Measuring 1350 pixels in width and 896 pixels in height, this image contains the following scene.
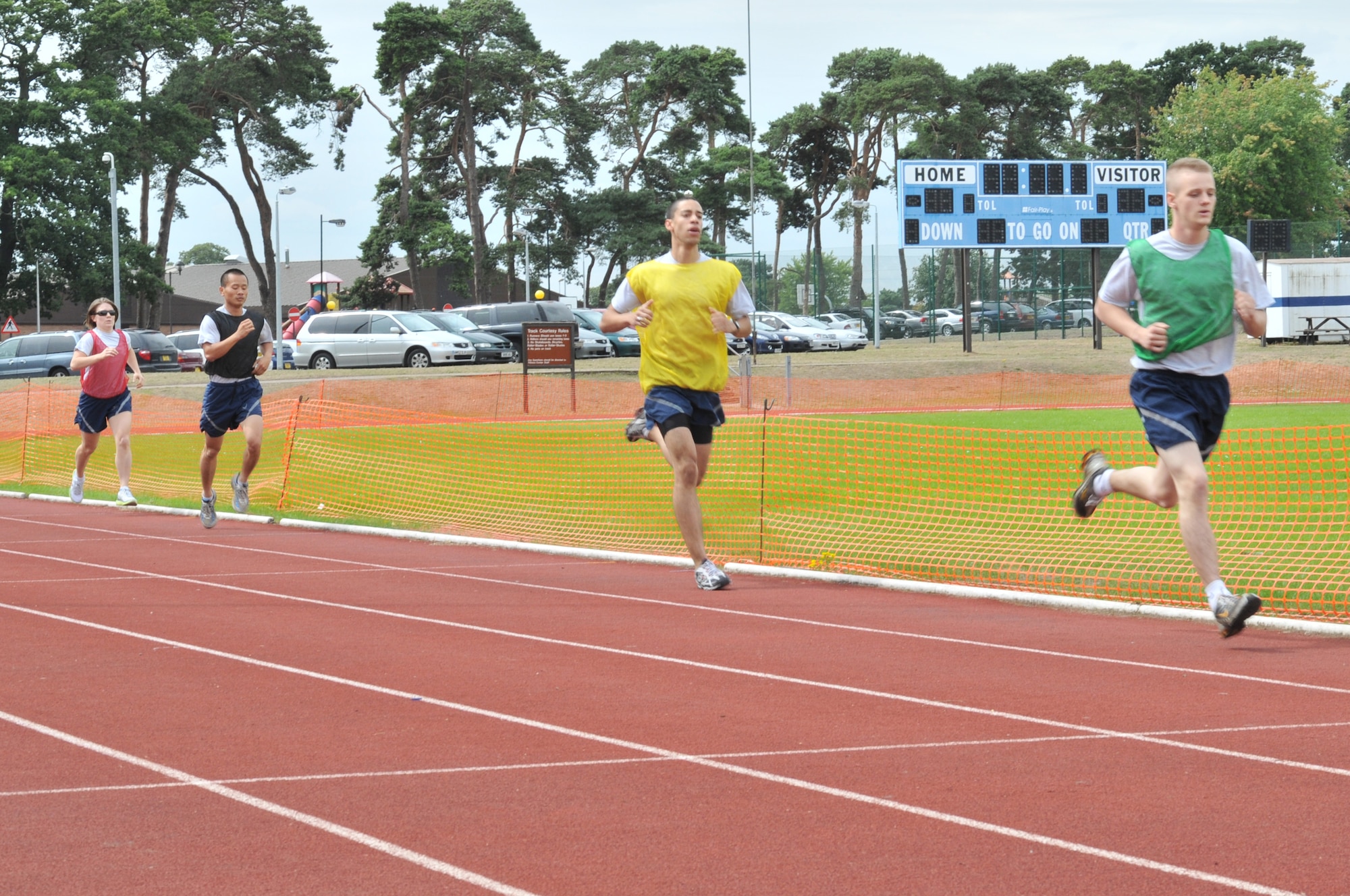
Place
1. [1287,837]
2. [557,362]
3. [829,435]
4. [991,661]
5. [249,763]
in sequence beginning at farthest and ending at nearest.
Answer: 1. [557,362]
2. [829,435]
3. [991,661]
4. [249,763]
5. [1287,837]

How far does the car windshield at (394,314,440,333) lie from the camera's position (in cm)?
4072

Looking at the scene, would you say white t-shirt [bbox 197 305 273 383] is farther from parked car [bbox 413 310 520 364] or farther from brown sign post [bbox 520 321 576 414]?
parked car [bbox 413 310 520 364]

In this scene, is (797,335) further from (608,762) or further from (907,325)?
(608,762)

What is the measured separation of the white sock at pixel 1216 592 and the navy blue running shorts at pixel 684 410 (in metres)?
2.84

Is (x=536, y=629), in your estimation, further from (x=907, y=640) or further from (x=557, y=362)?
(x=557, y=362)

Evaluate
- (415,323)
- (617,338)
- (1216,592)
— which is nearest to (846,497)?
(1216,592)

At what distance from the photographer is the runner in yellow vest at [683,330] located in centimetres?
879

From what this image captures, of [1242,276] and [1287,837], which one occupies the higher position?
[1242,276]

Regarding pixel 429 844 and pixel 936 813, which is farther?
pixel 936 813

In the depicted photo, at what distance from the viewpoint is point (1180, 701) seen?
5.93 meters

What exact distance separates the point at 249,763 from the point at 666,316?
4.32m

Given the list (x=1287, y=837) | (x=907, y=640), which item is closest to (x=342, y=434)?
(x=907, y=640)

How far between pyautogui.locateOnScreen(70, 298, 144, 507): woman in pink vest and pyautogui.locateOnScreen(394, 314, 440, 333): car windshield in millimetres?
25760

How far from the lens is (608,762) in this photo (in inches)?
200
